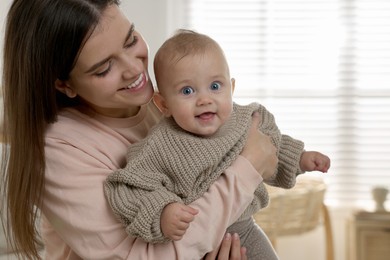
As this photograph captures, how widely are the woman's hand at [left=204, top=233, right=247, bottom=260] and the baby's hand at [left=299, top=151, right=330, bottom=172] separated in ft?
0.89

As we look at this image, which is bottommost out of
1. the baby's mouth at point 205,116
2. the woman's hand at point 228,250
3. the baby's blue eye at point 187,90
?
the woman's hand at point 228,250

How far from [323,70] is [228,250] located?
8.78 feet

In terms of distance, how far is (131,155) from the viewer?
164cm

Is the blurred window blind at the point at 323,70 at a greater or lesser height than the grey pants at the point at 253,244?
greater

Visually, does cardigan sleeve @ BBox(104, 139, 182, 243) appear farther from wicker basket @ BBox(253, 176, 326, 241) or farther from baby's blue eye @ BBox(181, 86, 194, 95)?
wicker basket @ BBox(253, 176, 326, 241)

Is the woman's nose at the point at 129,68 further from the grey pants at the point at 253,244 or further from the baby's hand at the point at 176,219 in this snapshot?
the grey pants at the point at 253,244

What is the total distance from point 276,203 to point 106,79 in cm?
180

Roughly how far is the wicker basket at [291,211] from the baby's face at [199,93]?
5.42ft

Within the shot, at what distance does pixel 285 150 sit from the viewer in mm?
1835

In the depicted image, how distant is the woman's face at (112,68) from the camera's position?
158 cm

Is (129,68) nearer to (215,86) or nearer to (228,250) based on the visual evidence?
(215,86)

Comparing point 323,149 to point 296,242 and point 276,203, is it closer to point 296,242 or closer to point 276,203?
point 296,242

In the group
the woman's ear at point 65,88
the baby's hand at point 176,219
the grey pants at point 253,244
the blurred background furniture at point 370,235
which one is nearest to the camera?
the baby's hand at point 176,219

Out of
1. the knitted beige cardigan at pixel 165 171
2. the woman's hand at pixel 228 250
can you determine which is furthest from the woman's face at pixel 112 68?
the woman's hand at pixel 228 250
